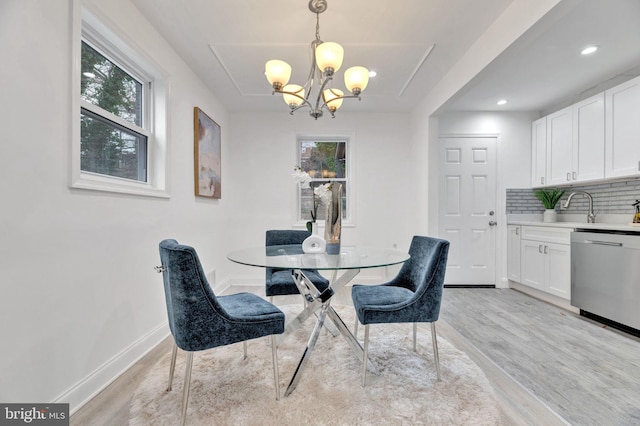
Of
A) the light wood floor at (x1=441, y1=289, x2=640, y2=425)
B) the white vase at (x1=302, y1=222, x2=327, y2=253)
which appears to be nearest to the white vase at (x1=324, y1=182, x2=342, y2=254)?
the white vase at (x1=302, y1=222, x2=327, y2=253)

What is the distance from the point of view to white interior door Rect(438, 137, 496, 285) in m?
3.88

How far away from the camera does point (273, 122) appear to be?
4.04m

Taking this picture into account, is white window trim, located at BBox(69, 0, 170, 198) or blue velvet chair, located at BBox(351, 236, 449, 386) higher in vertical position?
white window trim, located at BBox(69, 0, 170, 198)

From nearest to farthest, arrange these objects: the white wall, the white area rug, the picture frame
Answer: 1. the white wall
2. the white area rug
3. the picture frame

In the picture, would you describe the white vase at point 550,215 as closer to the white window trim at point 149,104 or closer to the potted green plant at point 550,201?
the potted green plant at point 550,201

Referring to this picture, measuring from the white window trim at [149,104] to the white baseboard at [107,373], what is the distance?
1.04 metres

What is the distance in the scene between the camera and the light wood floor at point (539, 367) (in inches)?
57.1

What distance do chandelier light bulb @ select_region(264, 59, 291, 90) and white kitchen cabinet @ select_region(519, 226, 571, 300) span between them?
3.25 m

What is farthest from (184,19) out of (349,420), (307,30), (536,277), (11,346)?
(536,277)

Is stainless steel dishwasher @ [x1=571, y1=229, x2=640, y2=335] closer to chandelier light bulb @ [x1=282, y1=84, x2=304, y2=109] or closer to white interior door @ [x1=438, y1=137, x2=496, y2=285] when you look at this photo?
white interior door @ [x1=438, y1=137, x2=496, y2=285]

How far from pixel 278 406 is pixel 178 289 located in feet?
2.60

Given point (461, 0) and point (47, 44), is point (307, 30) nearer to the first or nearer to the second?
point (461, 0)

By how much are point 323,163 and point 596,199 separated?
3.32 metres

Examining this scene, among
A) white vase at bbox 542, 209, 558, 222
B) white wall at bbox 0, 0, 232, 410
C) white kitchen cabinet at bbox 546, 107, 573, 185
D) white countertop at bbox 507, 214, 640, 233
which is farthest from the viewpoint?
white vase at bbox 542, 209, 558, 222
